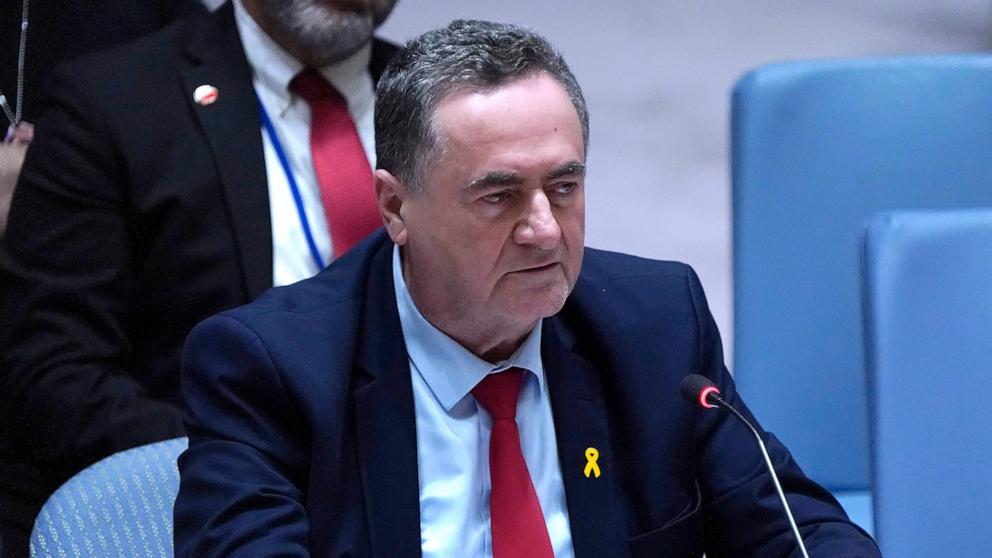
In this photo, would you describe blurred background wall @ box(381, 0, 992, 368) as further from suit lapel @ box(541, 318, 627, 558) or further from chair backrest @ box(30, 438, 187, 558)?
chair backrest @ box(30, 438, 187, 558)

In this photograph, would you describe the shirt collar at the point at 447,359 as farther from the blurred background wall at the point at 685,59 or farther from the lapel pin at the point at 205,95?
the blurred background wall at the point at 685,59

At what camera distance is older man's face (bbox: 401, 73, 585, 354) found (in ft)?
4.93

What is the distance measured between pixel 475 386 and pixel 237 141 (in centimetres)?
86

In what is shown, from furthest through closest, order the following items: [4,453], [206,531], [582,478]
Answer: [4,453]
[582,478]
[206,531]

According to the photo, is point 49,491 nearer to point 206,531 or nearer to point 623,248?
point 206,531

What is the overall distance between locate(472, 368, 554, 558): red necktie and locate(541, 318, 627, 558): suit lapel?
41mm

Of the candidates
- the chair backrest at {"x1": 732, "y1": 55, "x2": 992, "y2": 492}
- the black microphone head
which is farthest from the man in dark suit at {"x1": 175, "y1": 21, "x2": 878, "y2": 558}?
the chair backrest at {"x1": 732, "y1": 55, "x2": 992, "y2": 492}

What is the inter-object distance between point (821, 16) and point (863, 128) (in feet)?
5.02

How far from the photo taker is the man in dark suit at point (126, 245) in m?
2.23

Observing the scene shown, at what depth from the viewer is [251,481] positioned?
1456 mm

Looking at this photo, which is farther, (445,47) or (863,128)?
(863,128)

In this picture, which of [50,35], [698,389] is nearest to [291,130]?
[50,35]

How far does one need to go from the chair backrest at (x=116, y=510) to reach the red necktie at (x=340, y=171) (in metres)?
0.72

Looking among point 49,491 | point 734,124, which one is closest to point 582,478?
point 734,124
